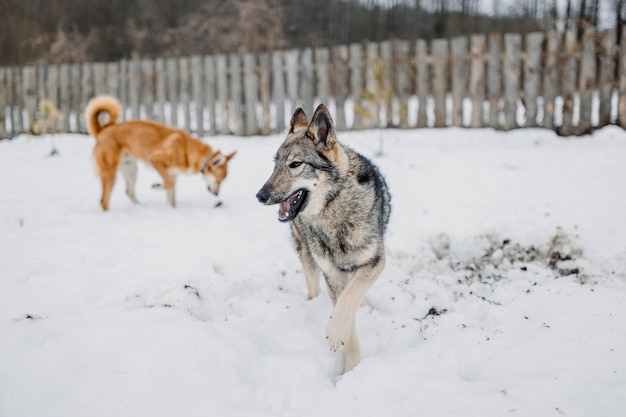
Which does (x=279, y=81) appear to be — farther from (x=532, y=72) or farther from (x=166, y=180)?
(x=532, y=72)

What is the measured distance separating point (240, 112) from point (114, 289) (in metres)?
6.58

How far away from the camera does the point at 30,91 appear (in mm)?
10906

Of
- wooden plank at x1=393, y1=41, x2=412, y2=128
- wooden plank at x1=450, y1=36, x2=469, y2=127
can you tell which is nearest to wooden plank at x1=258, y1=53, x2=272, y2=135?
wooden plank at x1=393, y1=41, x2=412, y2=128

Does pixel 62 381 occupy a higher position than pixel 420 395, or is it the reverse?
pixel 62 381

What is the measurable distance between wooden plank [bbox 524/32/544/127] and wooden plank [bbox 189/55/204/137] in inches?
259

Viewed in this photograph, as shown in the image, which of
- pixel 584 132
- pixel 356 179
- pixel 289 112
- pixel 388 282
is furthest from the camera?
pixel 289 112

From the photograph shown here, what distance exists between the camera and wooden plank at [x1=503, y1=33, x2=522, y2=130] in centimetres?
775

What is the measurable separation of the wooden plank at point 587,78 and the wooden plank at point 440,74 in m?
2.25

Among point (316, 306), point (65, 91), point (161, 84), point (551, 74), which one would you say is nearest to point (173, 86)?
point (161, 84)

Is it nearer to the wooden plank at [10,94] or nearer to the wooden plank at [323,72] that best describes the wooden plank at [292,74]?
the wooden plank at [323,72]

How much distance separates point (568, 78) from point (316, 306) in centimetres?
671

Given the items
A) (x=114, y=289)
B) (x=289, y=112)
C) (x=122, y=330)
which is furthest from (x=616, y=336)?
(x=289, y=112)

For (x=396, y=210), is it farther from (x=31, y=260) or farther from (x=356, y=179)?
(x=31, y=260)

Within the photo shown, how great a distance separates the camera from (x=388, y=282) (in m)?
3.68
